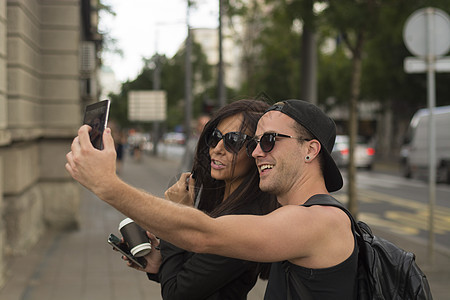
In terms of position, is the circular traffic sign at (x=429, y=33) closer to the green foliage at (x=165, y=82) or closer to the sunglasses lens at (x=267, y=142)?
the sunglasses lens at (x=267, y=142)

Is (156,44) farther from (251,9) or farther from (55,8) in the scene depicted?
(55,8)

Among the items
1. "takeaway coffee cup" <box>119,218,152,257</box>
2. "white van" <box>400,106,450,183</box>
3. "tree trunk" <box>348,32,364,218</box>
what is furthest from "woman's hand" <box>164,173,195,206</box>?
"white van" <box>400,106,450,183</box>

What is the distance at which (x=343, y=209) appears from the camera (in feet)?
5.66

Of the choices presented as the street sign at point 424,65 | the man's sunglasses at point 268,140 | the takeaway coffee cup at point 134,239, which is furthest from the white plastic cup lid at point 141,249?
the street sign at point 424,65

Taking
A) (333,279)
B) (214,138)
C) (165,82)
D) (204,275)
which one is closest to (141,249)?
(204,275)

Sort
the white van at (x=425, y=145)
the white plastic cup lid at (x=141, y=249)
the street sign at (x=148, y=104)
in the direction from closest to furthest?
A: the white plastic cup lid at (x=141, y=249) → the white van at (x=425, y=145) → the street sign at (x=148, y=104)

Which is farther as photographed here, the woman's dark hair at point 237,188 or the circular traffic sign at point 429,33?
the circular traffic sign at point 429,33

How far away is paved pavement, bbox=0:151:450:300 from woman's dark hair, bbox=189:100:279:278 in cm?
322

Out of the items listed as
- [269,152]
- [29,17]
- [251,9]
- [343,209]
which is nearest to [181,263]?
[269,152]

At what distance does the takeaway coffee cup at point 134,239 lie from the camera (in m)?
2.14

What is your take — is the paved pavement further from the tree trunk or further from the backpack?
the backpack

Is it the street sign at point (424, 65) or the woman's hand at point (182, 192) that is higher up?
the street sign at point (424, 65)

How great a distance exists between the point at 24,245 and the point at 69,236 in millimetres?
1426

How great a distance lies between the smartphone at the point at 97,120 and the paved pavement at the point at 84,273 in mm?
3961
